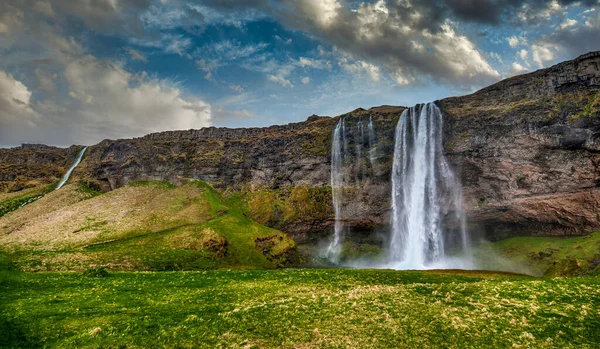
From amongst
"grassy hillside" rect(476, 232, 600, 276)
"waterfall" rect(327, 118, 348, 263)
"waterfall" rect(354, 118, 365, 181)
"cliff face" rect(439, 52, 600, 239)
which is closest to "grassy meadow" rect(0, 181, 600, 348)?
"grassy hillside" rect(476, 232, 600, 276)

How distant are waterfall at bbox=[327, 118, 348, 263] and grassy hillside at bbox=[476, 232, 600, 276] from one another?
37.9 m

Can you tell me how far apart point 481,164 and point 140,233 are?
8704cm

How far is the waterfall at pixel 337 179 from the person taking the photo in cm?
9507

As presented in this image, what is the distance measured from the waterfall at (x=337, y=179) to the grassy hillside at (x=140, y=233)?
1855cm

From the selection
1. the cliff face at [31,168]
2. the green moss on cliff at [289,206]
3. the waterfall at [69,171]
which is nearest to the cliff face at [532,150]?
the green moss on cliff at [289,206]

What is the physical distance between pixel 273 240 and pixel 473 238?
5441cm

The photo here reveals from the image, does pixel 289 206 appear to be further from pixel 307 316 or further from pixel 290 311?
pixel 307 316

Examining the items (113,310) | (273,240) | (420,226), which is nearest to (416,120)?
(420,226)

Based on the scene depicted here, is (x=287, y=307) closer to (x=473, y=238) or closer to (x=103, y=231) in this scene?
(x=103, y=231)

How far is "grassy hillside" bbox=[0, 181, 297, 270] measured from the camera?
2114 inches

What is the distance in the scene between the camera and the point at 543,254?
67.8m

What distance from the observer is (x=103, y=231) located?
71.4 metres

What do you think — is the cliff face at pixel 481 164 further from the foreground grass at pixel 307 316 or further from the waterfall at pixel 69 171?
the foreground grass at pixel 307 316

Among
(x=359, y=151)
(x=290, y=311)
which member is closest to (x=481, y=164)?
(x=359, y=151)
